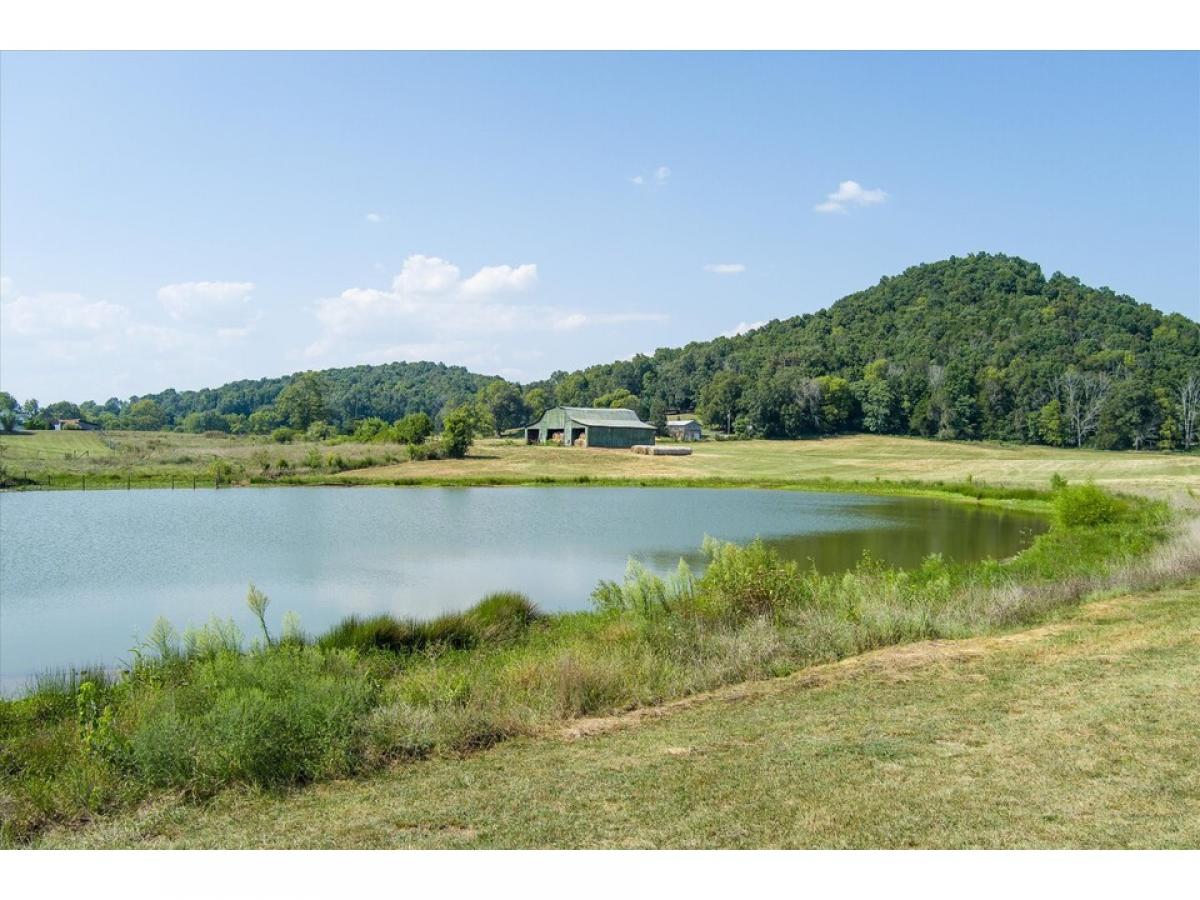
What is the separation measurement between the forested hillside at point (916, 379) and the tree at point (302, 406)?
8.0 inches

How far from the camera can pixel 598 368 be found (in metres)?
138

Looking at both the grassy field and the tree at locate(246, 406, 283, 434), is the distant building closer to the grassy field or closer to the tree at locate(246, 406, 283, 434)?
the tree at locate(246, 406, 283, 434)

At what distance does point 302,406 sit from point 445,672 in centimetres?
10649

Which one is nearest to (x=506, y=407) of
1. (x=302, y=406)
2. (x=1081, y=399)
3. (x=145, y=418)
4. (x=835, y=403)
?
(x=302, y=406)

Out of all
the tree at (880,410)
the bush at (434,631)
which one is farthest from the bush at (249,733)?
the tree at (880,410)

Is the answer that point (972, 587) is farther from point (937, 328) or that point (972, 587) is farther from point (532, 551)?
point (937, 328)

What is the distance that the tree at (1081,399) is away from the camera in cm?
9006

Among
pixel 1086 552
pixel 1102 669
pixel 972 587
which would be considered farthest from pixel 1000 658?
pixel 1086 552

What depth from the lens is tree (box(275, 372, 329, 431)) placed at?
365ft

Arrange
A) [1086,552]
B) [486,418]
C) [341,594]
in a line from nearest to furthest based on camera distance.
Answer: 1. [341,594]
2. [1086,552]
3. [486,418]

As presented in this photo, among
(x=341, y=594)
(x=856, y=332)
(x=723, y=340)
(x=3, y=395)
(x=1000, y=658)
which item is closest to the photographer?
(x=1000, y=658)

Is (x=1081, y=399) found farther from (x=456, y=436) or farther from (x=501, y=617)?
(x=501, y=617)

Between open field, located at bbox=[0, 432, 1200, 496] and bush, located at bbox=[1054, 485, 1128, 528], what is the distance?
21.0 metres
